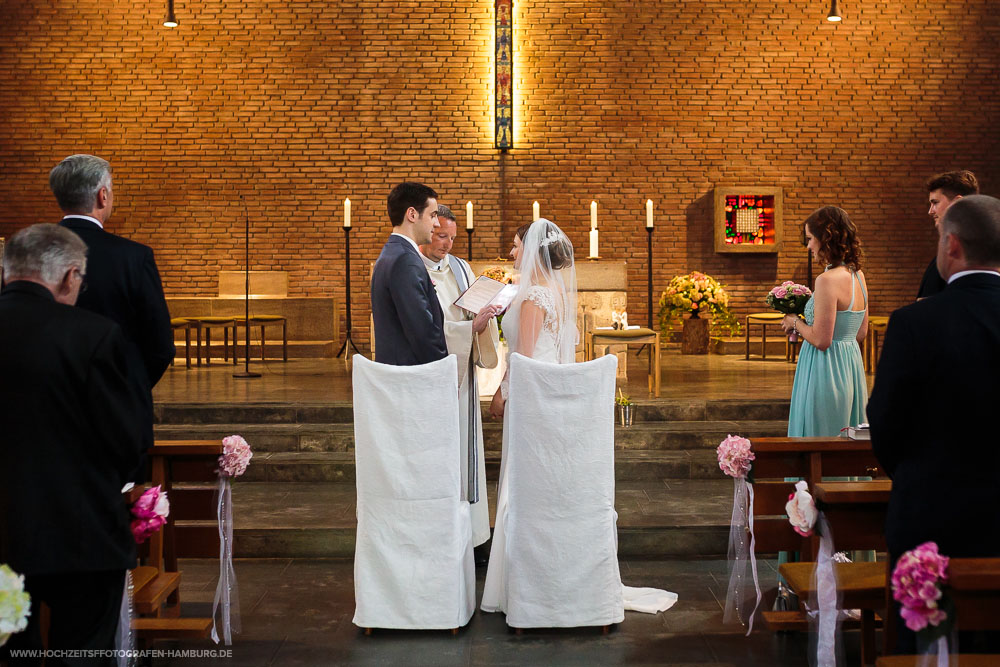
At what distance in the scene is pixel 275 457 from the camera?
600cm

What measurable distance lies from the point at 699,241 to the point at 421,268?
831cm

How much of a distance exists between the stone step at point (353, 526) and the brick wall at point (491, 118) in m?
6.63

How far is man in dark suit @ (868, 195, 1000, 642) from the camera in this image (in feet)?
7.24

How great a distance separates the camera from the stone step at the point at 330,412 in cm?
660

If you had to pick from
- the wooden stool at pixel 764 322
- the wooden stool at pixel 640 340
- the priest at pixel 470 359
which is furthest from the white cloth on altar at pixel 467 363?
the wooden stool at pixel 764 322

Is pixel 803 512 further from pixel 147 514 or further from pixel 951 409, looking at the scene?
pixel 147 514

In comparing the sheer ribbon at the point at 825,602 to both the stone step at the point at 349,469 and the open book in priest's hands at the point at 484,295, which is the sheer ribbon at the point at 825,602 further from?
the stone step at the point at 349,469

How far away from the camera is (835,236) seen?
385 centimetres

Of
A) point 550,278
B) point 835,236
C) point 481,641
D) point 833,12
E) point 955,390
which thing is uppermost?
point 833,12

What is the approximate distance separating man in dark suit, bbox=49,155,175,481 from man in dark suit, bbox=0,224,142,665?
76 centimetres

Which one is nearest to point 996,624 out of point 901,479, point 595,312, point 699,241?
point 901,479

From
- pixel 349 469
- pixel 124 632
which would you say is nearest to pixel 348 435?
pixel 349 469

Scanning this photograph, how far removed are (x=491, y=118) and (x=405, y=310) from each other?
8100mm

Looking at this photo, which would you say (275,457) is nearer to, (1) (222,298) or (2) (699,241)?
(1) (222,298)
